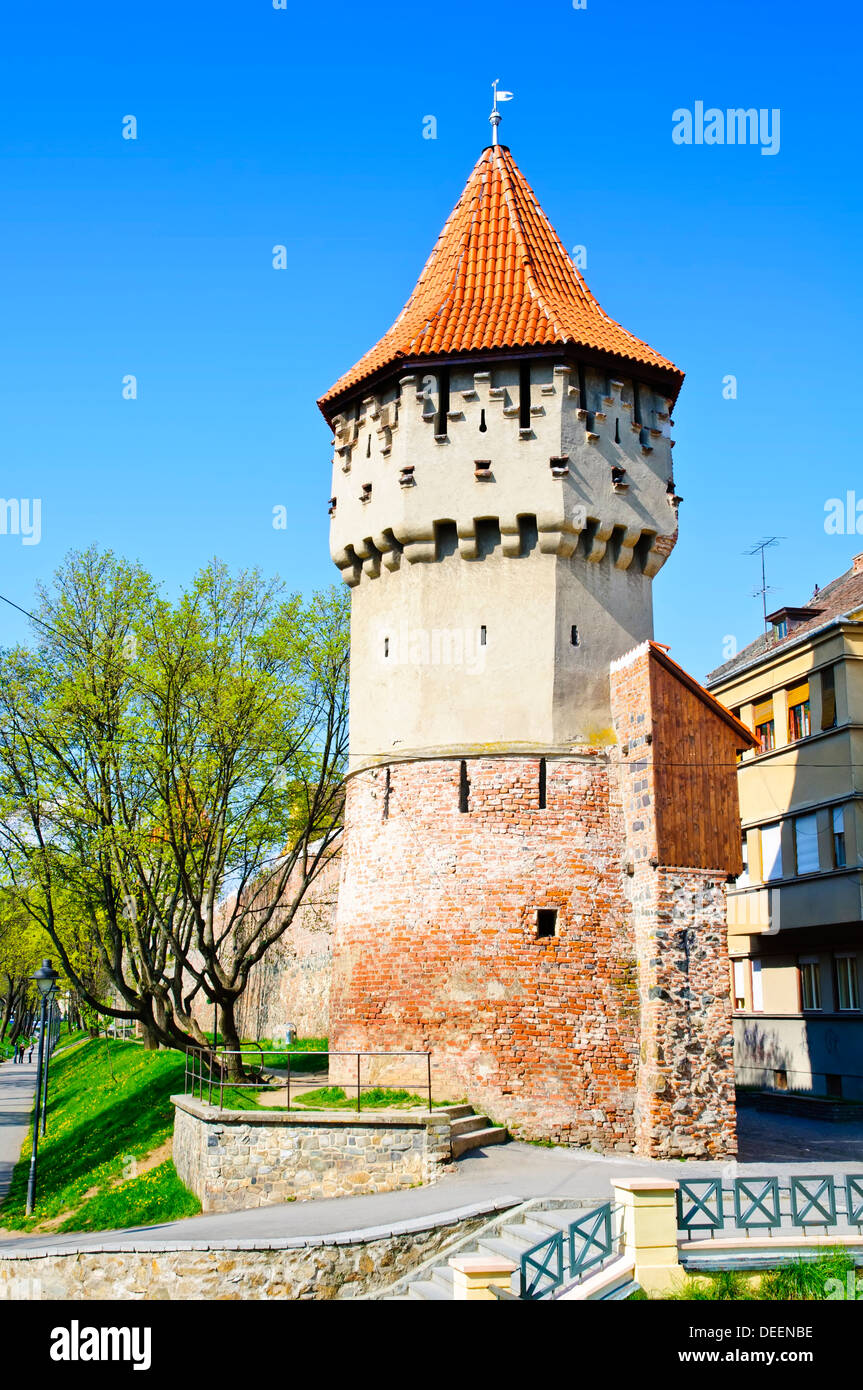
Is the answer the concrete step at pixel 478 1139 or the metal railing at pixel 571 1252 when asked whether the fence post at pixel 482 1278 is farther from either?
the concrete step at pixel 478 1139

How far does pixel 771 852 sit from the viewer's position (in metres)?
31.0

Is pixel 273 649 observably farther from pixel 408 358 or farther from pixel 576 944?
pixel 576 944

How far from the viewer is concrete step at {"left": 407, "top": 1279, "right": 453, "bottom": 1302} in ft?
39.1

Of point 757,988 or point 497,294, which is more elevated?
point 497,294

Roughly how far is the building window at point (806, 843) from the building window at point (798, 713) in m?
2.02

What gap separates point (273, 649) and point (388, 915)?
8398 millimetres

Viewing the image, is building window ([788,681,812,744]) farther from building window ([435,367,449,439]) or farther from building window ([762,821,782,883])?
building window ([435,367,449,439])

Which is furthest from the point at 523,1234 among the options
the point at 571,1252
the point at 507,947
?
the point at 507,947

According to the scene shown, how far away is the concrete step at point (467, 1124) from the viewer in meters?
16.8

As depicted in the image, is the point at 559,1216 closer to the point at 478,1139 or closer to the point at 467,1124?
the point at 478,1139

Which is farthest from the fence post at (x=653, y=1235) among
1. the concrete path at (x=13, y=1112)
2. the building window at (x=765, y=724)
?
the building window at (x=765, y=724)

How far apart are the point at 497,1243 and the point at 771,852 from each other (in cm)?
1989

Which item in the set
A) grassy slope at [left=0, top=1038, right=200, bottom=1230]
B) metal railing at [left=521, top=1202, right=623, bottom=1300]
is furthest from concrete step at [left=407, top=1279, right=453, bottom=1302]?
grassy slope at [left=0, top=1038, right=200, bottom=1230]
